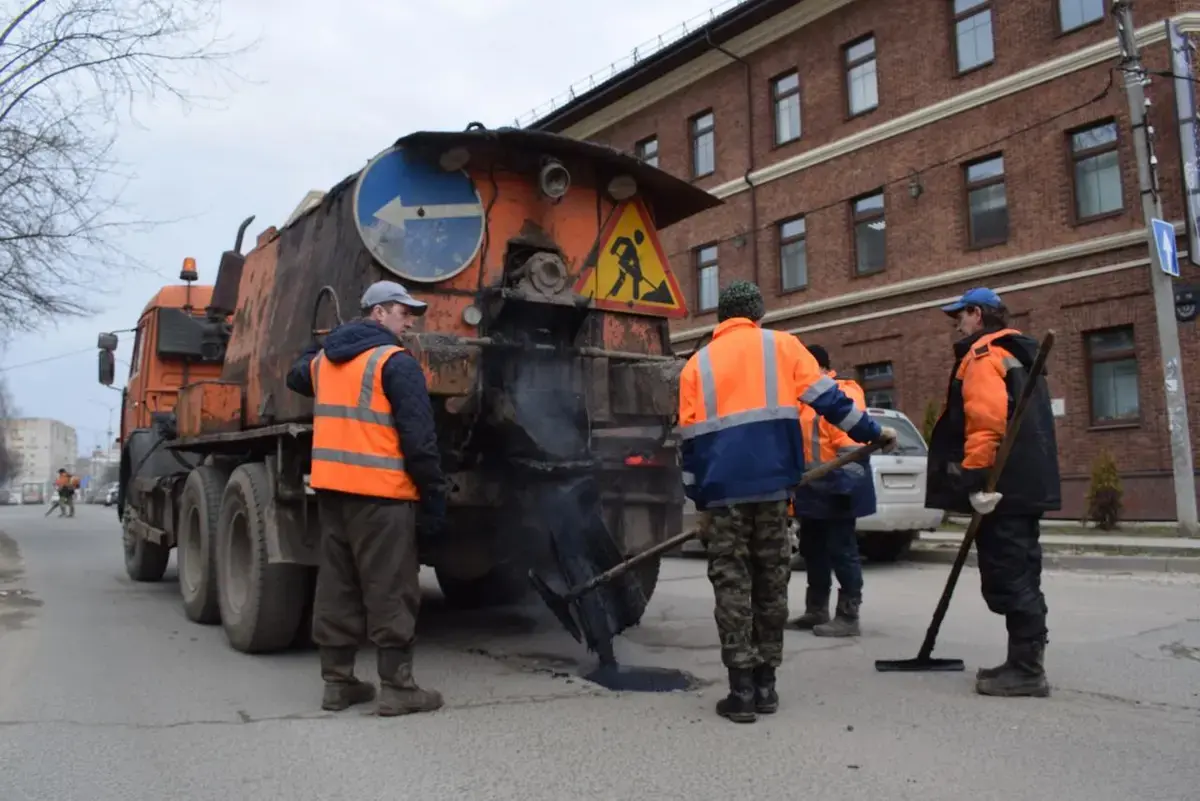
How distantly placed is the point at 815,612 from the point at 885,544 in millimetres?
5054

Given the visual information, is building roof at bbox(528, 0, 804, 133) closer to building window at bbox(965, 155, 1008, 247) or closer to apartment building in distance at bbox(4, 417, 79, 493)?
building window at bbox(965, 155, 1008, 247)

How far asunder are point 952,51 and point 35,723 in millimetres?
18389

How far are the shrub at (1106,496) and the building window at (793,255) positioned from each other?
874cm

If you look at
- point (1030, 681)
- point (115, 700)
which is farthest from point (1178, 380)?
point (115, 700)

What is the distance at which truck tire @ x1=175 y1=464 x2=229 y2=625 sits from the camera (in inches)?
268

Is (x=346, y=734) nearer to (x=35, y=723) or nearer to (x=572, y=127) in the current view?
(x=35, y=723)

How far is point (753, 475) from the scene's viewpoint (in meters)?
4.23

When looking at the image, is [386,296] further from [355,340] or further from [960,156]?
[960,156]

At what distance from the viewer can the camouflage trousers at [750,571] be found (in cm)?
424

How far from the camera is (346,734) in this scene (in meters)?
4.09

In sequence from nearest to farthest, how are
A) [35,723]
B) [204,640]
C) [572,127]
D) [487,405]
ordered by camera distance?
[35,723], [487,405], [204,640], [572,127]

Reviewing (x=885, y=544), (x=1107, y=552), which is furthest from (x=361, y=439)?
(x=1107, y=552)

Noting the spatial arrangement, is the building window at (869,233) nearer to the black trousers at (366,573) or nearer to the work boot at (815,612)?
the work boot at (815,612)

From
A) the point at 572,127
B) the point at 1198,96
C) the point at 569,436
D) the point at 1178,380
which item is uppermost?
the point at 572,127
